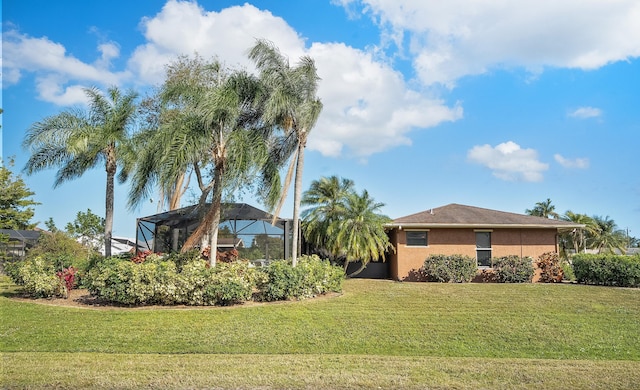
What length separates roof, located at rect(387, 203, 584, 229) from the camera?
66.9 ft

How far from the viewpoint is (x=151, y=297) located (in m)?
12.6

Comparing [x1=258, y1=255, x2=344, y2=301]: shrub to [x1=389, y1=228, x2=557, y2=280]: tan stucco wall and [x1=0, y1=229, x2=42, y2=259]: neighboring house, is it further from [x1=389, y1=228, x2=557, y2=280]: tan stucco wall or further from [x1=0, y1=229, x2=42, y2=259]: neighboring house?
[x1=0, y1=229, x2=42, y2=259]: neighboring house

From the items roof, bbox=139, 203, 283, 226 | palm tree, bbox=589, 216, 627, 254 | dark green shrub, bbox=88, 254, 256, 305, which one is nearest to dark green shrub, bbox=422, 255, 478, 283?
roof, bbox=139, 203, 283, 226

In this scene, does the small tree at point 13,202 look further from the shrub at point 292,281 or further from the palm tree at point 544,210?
the palm tree at point 544,210

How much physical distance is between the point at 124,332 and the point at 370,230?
1154cm

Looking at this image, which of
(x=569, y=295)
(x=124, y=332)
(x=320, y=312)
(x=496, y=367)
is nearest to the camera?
(x=496, y=367)

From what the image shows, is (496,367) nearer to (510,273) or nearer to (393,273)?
(510,273)

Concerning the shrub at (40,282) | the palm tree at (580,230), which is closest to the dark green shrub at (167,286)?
the shrub at (40,282)

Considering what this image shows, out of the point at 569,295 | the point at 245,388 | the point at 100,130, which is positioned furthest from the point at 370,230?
the point at 245,388

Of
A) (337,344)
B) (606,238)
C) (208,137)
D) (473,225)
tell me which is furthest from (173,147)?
(606,238)

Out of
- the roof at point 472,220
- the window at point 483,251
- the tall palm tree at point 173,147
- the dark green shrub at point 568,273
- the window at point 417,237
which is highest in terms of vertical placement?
the tall palm tree at point 173,147

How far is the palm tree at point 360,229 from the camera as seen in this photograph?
19.5m

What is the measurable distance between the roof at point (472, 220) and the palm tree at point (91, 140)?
11.1m

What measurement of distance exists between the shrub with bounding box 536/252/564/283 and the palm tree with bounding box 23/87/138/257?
17131 millimetres
